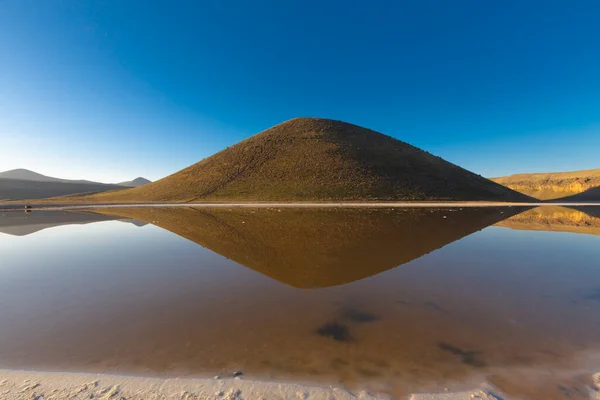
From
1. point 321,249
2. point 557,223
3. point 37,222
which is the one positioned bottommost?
point 557,223

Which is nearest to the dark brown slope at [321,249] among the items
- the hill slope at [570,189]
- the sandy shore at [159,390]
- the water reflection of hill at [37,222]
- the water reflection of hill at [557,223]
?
the sandy shore at [159,390]

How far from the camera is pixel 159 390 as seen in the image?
13.4ft

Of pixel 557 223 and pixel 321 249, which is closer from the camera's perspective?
pixel 321 249

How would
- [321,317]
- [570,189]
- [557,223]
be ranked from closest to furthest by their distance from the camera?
[321,317], [557,223], [570,189]

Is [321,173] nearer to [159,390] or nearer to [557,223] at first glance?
[557,223]

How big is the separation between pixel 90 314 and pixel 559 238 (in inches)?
983

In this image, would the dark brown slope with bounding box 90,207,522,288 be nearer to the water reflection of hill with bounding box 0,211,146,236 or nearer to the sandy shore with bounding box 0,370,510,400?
the sandy shore with bounding box 0,370,510,400

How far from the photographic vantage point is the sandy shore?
13.0 feet

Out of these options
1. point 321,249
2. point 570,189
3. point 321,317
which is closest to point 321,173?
point 321,249

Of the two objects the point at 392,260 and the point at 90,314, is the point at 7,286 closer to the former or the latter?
the point at 90,314

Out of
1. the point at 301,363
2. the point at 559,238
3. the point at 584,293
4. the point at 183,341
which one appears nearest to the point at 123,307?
the point at 183,341

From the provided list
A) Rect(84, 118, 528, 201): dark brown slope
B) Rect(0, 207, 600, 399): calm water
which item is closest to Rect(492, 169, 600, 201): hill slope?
Rect(84, 118, 528, 201): dark brown slope

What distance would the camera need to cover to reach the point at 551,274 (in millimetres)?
9938

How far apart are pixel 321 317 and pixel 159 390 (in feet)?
11.8
